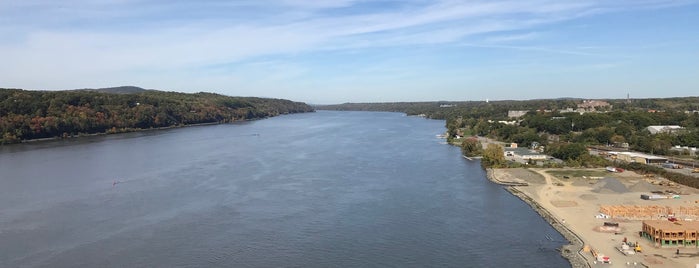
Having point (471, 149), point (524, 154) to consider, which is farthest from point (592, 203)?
point (471, 149)

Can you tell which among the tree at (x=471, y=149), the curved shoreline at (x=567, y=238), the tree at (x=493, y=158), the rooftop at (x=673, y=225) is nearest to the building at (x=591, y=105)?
the tree at (x=471, y=149)

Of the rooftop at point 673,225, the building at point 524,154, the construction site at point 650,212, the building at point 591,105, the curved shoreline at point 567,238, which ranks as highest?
the building at point 591,105

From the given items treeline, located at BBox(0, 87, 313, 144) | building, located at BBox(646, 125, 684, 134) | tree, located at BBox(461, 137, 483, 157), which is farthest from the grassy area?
treeline, located at BBox(0, 87, 313, 144)

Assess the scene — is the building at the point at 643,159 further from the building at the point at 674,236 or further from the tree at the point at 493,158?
the building at the point at 674,236

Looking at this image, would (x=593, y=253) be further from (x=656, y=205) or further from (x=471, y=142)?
(x=471, y=142)

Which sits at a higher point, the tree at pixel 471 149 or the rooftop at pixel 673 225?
the tree at pixel 471 149

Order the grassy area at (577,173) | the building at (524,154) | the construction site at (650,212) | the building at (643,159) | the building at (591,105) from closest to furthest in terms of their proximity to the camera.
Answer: the construction site at (650,212) → the grassy area at (577,173) → the building at (643,159) → the building at (524,154) → the building at (591,105)

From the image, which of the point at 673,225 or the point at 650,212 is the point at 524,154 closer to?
the point at 650,212

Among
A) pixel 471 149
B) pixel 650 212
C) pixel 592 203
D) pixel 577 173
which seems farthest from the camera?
pixel 471 149
